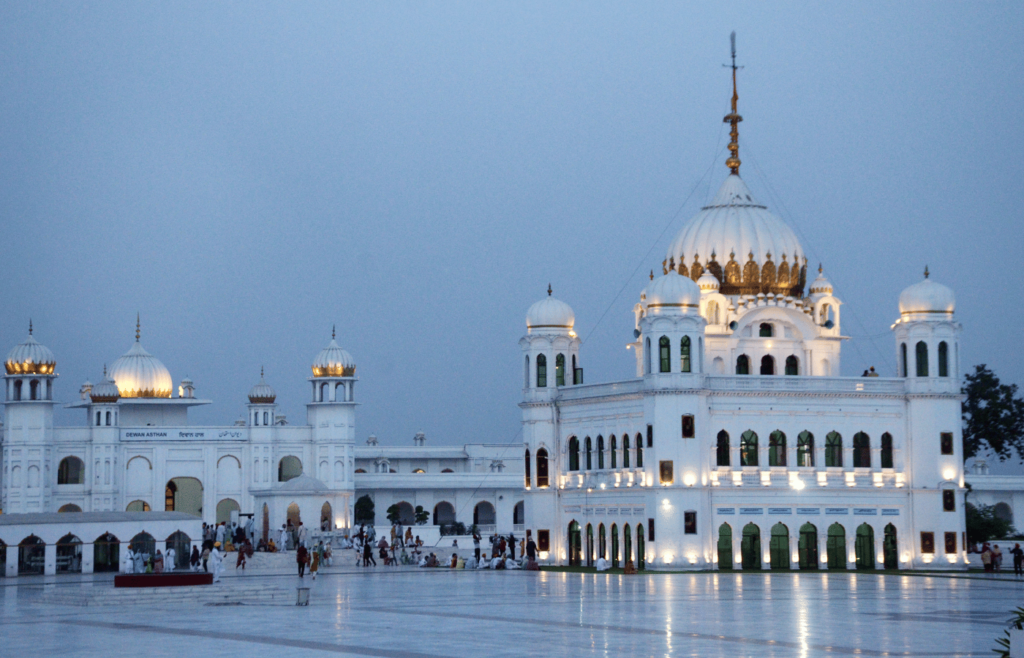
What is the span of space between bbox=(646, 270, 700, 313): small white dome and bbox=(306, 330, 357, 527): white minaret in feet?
93.0

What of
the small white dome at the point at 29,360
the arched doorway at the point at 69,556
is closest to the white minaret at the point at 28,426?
the small white dome at the point at 29,360

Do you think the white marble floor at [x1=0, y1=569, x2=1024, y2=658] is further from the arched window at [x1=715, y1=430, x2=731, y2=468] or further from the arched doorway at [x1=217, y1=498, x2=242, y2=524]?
the arched doorway at [x1=217, y1=498, x2=242, y2=524]

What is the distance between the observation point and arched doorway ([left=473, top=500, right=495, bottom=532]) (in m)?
86.9

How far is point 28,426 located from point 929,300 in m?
40.4

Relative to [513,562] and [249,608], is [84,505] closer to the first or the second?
[513,562]

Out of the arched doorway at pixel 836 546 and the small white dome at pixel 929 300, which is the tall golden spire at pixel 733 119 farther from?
the arched doorway at pixel 836 546

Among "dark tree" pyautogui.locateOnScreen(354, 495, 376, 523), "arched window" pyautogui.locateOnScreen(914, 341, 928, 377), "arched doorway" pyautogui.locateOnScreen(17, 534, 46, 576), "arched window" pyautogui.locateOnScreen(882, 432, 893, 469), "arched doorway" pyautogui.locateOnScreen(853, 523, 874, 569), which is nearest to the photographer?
"arched doorway" pyautogui.locateOnScreen(17, 534, 46, 576)

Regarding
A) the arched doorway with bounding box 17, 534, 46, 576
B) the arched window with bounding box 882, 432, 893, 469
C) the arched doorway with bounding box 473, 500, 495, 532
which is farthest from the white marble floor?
the arched doorway with bounding box 473, 500, 495, 532

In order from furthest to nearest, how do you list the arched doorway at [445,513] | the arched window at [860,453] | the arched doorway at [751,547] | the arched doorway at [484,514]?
1. the arched doorway at [484,514]
2. the arched doorway at [445,513]
3. the arched window at [860,453]
4. the arched doorway at [751,547]

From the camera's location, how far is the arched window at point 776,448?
50188 mm

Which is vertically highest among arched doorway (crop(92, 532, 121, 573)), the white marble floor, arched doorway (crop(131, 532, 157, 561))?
arched doorway (crop(131, 532, 157, 561))

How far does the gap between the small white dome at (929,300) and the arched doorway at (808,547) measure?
26.7 feet

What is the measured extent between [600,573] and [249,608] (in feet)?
57.3

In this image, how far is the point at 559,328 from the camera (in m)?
55.3
